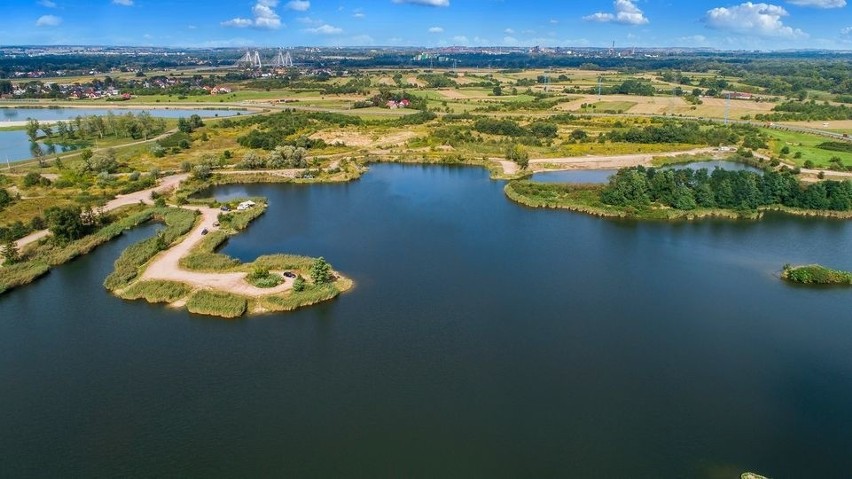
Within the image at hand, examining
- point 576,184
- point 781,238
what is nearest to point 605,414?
point 781,238

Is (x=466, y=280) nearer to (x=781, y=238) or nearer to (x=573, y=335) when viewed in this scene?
(x=573, y=335)

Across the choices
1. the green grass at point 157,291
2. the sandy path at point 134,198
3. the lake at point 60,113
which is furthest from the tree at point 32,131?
the green grass at point 157,291

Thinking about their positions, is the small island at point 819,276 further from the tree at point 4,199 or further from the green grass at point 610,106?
the green grass at point 610,106

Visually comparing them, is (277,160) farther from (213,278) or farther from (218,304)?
(218,304)

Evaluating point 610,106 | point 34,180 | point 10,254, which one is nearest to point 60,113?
point 34,180

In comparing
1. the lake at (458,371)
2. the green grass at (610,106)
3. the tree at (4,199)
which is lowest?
the lake at (458,371)

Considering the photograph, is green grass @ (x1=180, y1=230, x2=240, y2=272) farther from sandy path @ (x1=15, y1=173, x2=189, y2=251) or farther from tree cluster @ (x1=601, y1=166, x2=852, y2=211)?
tree cluster @ (x1=601, y1=166, x2=852, y2=211)
